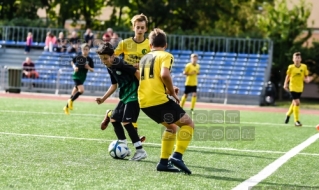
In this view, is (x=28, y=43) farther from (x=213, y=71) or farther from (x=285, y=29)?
(x=285, y=29)

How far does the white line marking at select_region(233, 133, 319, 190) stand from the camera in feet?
22.4

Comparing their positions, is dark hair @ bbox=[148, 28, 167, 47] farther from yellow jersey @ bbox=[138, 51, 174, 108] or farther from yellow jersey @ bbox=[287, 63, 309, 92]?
yellow jersey @ bbox=[287, 63, 309, 92]

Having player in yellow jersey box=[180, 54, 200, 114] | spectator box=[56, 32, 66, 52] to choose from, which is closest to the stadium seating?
spectator box=[56, 32, 66, 52]

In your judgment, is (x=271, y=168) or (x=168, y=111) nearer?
A: (x=168, y=111)

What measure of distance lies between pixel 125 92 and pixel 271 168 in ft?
7.40

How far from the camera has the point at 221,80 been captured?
2811 centimetres

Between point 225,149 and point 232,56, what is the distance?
2039 centimetres

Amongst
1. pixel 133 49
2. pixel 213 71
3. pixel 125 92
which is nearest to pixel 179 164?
pixel 125 92

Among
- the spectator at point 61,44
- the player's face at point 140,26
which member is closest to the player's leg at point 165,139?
the player's face at point 140,26

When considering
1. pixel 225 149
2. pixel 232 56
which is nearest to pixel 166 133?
pixel 225 149

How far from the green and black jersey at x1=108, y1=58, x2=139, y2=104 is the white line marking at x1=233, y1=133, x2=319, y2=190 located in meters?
2.09

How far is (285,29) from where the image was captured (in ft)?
106

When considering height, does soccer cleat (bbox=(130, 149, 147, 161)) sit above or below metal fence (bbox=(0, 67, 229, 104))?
above

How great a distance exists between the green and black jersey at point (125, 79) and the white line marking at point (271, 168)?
82.1 inches
